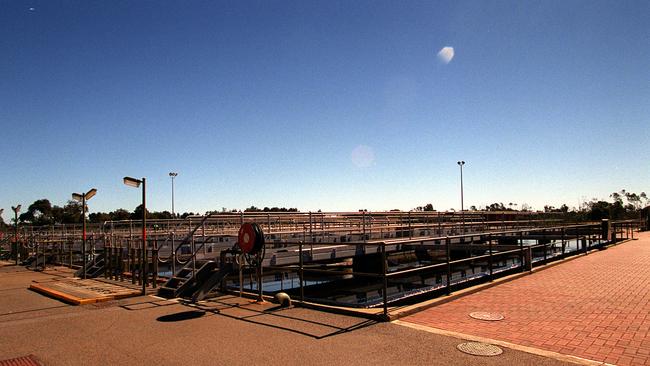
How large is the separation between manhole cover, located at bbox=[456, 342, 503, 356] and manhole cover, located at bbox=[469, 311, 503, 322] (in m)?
1.44

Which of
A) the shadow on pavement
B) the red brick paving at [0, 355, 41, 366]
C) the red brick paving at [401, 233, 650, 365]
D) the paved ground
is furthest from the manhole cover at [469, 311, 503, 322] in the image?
the red brick paving at [0, 355, 41, 366]

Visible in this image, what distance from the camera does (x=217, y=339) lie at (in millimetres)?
5848

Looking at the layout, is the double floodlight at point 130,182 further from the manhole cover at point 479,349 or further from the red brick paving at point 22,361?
the manhole cover at point 479,349

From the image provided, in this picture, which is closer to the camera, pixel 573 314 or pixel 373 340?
pixel 373 340

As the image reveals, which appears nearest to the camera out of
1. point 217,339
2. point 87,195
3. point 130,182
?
point 217,339

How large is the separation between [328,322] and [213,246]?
11065 mm

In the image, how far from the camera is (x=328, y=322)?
6652mm

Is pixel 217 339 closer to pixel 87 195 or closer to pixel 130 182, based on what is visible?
pixel 130 182

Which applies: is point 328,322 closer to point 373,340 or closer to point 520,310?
point 373,340

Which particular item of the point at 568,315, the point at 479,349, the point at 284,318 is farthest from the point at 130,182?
the point at 568,315

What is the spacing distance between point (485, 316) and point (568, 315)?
130 centimetres

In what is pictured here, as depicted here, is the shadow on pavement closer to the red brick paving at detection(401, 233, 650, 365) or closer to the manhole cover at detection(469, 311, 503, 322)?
the red brick paving at detection(401, 233, 650, 365)

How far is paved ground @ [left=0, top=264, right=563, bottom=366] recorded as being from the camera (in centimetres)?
498

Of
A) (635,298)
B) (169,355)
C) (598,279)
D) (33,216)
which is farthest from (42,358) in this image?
(33,216)
